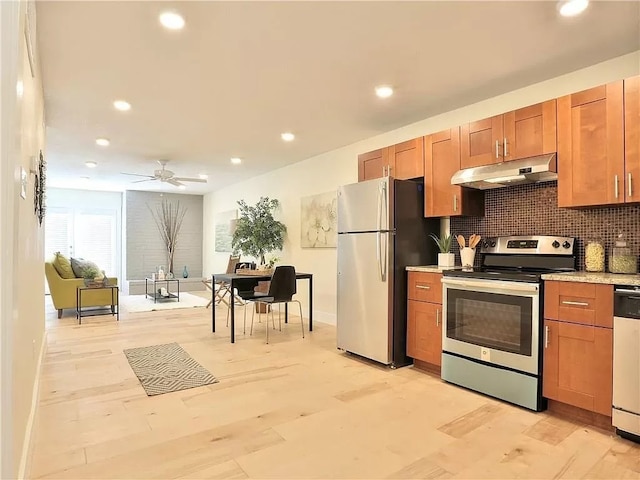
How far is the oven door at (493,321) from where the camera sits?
2732mm

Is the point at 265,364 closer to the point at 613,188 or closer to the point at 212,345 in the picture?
the point at 212,345

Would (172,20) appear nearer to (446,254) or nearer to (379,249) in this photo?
(379,249)

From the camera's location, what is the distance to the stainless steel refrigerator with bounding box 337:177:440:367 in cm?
366

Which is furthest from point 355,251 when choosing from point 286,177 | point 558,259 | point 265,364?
point 286,177

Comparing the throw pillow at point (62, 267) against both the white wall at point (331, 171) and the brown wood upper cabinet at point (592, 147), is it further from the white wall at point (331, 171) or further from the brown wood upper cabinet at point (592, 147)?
the brown wood upper cabinet at point (592, 147)

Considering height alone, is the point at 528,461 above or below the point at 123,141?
below

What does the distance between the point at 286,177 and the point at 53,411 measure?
4.90 metres

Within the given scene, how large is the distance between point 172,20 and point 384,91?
6.03 feet

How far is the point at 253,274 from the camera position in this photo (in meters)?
5.26

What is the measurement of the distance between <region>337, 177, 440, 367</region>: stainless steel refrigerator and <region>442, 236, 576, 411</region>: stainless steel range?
1.64ft

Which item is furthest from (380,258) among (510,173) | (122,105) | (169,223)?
(169,223)

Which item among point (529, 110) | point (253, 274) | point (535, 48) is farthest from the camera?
point (253, 274)

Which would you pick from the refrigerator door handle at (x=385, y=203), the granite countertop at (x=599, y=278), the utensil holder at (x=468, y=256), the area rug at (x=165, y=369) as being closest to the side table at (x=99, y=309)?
the area rug at (x=165, y=369)

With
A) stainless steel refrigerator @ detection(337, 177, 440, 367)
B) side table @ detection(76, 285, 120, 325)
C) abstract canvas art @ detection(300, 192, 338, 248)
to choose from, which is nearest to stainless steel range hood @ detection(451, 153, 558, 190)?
stainless steel refrigerator @ detection(337, 177, 440, 367)
